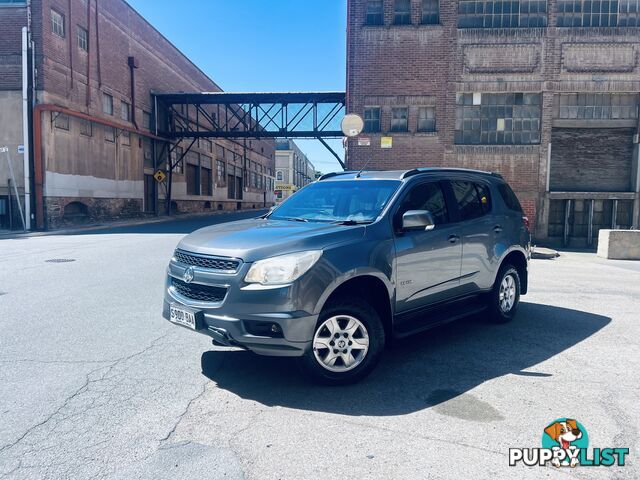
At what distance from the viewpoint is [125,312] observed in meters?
6.40

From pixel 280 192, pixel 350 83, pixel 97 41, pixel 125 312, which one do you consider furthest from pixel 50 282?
pixel 280 192

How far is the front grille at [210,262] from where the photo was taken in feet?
12.4

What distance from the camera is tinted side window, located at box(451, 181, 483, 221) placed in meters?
5.45

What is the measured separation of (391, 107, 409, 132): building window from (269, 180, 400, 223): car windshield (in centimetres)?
1332

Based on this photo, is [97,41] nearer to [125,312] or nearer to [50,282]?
[50,282]

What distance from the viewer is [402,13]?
17.7m

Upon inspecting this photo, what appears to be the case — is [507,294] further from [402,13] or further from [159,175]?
[159,175]

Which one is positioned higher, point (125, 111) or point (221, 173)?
point (125, 111)

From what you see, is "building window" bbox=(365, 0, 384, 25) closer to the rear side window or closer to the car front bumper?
the rear side window

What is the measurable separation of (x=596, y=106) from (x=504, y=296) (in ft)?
49.9

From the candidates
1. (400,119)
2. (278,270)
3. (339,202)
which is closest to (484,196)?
(339,202)

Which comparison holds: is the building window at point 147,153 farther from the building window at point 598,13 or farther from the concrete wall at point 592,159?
the building window at point 598,13

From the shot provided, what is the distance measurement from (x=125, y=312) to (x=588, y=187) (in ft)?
58.6

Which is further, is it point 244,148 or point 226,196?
point 244,148
